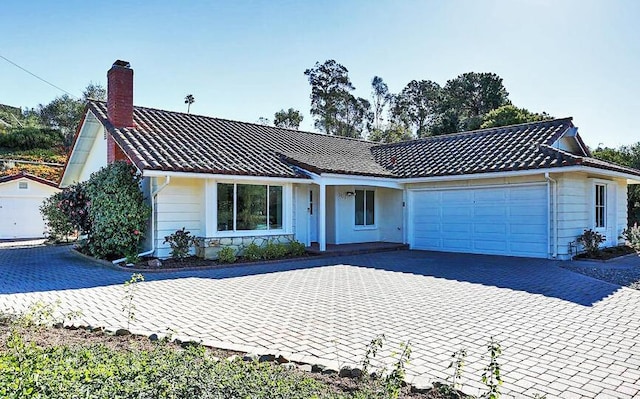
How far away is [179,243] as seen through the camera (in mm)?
12742

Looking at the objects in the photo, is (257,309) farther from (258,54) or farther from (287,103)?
(287,103)

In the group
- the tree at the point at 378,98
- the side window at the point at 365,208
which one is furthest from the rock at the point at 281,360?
the tree at the point at 378,98

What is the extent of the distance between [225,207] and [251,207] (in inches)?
39.1

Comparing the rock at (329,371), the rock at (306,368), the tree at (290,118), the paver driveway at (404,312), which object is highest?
the tree at (290,118)

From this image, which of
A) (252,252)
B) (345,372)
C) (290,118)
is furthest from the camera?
(290,118)

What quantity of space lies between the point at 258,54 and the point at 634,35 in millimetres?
14074

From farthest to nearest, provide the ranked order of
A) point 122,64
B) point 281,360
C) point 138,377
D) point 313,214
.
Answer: point 313,214
point 122,64
point 281,360
point 138,377

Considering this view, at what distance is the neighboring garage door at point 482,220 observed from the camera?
14.0m

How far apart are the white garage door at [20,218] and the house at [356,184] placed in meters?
7.58

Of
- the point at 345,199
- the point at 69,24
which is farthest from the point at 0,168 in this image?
the point at 345,199

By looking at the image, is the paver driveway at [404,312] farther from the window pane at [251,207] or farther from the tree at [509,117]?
the tree at [509,117]

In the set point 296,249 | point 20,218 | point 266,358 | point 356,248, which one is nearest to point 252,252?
point 296,249

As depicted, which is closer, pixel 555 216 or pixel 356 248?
pixel 555 216

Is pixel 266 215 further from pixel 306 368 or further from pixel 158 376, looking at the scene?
pixel 158 376
